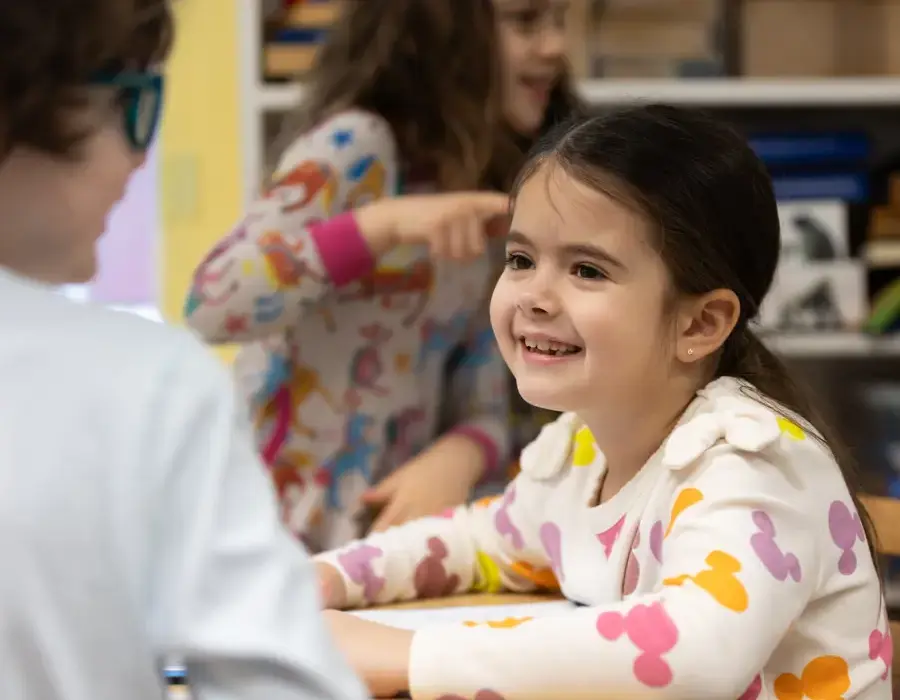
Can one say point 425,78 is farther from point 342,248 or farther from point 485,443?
point 485,443

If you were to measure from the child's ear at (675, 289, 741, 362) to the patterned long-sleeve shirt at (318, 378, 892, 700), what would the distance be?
30mm

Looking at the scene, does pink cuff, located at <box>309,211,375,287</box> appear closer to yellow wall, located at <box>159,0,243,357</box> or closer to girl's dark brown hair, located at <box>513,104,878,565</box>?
girl's dark brown hair, located at <box>513,104,878,565</box>

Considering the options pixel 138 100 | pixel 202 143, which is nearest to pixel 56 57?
pixel 138 100

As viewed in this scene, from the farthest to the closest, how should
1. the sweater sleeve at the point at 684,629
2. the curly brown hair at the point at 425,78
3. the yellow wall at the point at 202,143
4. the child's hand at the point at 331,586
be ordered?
1. the yellow wall at the point at 202,143
2. the curly brown hair at the point at 425,78
3. the child's hand at the point at 331,586
4. the sweater sleeve at the point at 684,629

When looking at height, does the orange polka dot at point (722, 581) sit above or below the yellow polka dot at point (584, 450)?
above

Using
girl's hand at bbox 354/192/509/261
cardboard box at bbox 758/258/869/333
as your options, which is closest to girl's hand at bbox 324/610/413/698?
girl's hand at bbox 354/192/509/261

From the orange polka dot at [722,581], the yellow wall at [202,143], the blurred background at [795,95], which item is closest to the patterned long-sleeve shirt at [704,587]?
the orange polka dot at [722,581]

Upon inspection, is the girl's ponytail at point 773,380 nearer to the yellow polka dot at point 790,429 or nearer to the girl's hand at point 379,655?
the yellow polka dot at point 790,429

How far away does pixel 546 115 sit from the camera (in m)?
1.51

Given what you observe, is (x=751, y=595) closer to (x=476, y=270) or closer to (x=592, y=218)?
(x=592, y=218)

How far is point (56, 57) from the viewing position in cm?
47

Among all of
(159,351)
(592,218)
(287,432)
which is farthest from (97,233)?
(287,432)

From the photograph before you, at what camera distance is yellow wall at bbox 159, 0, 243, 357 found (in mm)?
2391

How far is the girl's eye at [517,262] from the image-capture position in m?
0.85
